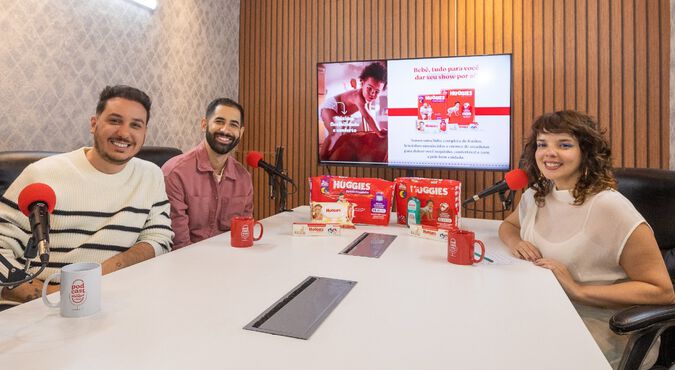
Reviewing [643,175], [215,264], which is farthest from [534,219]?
[215,264]

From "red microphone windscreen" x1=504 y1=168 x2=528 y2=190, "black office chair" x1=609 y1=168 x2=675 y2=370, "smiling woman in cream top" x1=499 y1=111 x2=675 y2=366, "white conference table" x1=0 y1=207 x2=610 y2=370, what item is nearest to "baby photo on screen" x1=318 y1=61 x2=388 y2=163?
"red microphone windscreen" x1=504 y1=168 x2=528 y2=190

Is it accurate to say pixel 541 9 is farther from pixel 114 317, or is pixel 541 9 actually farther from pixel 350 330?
pixel 114 317

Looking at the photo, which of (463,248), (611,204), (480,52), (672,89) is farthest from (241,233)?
(672,89)

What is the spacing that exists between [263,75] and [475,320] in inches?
142

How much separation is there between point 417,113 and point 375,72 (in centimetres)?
50

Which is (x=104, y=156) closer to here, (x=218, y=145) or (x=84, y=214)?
(x=84, y=214)

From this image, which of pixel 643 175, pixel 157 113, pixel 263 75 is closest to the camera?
pixel 643 175

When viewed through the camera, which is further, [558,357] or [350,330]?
[350,330]

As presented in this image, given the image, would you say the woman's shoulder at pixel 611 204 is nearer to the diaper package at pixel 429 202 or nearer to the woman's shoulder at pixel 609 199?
the woman's shoulder at pixel 609 199

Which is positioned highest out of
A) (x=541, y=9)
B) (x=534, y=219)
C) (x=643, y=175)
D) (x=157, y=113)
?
(x=541, y=9)

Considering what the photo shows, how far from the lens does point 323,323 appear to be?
96cm

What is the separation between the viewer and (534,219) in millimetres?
1714

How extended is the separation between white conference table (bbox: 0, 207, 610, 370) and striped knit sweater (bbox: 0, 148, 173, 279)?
0.36 metres

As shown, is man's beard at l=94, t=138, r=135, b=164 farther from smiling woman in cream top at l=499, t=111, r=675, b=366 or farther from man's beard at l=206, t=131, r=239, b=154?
smiling woman in cream top at l=499, t=111, r=675, b=366
